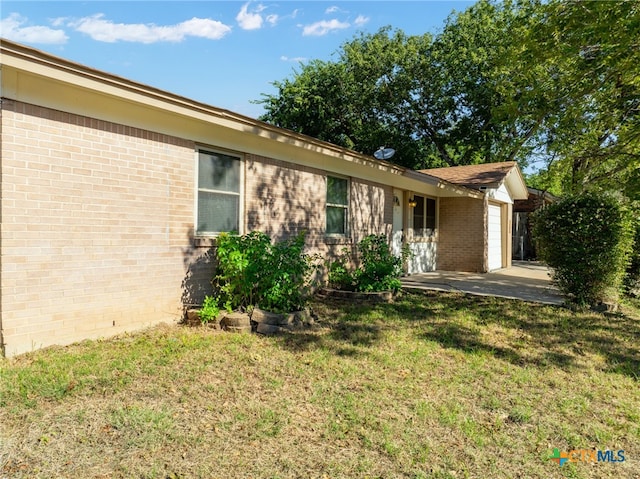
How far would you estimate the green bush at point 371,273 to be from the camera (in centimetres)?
848

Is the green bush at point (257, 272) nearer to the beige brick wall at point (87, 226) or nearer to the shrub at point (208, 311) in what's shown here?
the shrub at point (208, 311)

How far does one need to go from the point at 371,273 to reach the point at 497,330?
2981 millimetres

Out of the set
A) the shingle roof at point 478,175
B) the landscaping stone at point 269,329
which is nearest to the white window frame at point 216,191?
the landscaping stone at point 269,329

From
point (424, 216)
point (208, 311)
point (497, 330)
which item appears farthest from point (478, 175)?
point (208, 311)

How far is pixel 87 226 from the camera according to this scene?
4.82 meters

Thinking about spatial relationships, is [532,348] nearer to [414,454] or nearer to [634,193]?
[414,454]

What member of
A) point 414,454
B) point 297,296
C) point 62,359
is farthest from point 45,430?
point 297,296

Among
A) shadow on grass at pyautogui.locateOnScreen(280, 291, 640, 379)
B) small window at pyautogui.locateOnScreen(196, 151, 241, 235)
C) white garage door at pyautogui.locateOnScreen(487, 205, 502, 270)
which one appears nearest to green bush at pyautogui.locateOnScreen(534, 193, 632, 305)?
shadow on grass at pyautogui.locateOnScreen(280, 291, 640, 379)

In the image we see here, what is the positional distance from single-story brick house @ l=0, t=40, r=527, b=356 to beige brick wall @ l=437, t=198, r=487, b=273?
6894mm

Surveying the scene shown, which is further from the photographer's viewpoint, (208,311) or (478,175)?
(478,175)

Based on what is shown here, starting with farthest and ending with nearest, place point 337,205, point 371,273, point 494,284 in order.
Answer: point 494,284 → point 337,205 → point 371,273

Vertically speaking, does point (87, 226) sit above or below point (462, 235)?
below

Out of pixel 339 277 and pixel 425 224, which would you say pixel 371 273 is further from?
pixel 425 224
